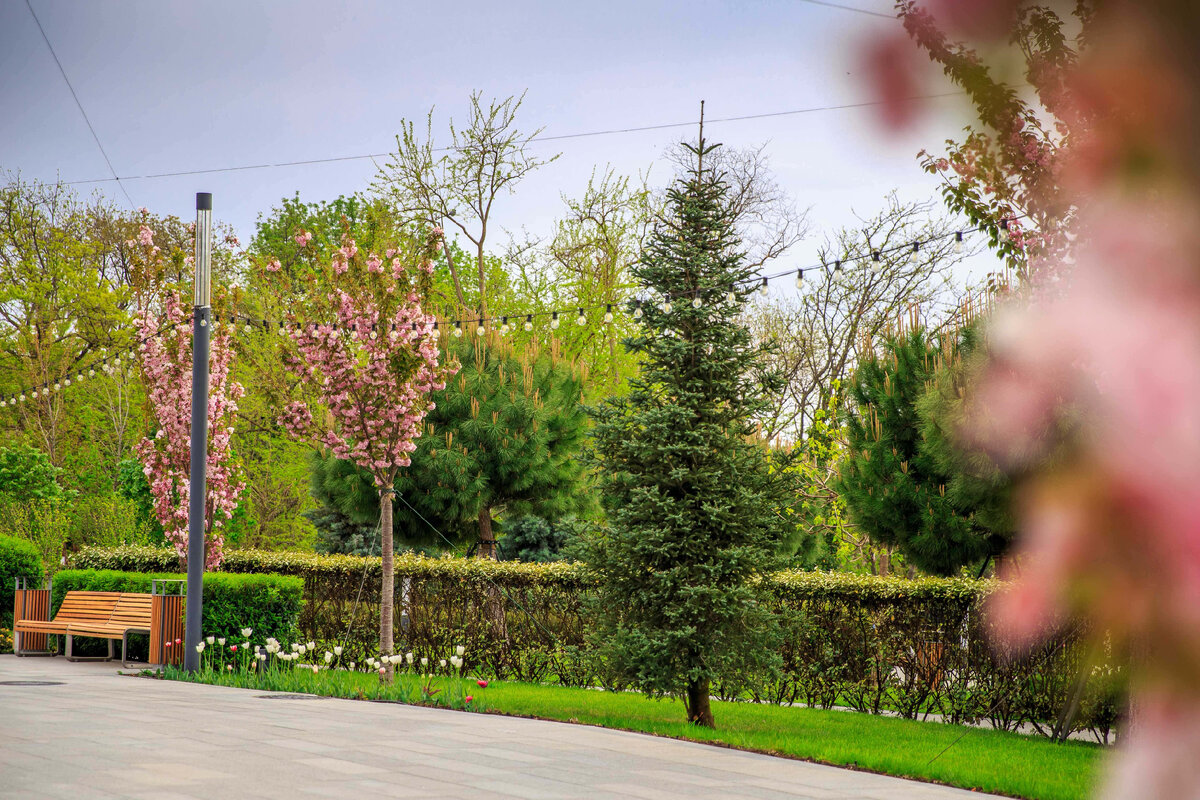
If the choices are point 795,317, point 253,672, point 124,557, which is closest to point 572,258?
point 795,317

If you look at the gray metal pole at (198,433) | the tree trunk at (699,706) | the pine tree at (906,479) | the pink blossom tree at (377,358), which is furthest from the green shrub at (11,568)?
the pine tree at (906,479)

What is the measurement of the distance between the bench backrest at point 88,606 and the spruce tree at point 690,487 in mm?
7321

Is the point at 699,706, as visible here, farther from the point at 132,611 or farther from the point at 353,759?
the point at 132,611

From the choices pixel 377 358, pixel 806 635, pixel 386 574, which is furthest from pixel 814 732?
pixel 377 358

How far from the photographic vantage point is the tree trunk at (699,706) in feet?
31.1

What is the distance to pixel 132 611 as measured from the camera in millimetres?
13383

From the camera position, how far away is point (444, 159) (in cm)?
2691

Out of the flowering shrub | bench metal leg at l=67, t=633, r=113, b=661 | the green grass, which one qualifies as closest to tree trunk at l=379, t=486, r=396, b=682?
the flowering shrub

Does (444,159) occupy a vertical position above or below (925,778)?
above

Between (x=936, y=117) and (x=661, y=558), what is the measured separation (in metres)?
8.75

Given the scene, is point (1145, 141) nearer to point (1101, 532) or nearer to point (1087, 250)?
point (1087, 250)

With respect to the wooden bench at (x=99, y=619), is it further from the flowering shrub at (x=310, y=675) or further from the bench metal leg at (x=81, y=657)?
the flowering shrub at (x=310, y=675)

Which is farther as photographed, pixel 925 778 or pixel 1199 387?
pixel 925 778

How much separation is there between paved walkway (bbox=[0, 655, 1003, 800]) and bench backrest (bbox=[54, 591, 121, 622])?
4265mm
